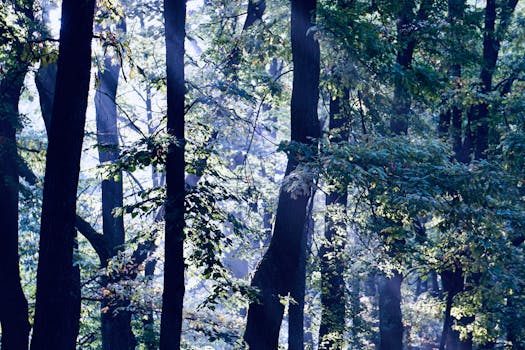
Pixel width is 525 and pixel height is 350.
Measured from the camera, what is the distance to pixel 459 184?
11.4 m

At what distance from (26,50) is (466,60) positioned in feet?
38.4

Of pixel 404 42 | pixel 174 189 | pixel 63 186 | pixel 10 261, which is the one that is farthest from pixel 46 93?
pixel 404 42

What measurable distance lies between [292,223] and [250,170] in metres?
2.71

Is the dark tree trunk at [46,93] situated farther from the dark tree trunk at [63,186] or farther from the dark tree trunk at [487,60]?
the dark tree trunk at [487,60]

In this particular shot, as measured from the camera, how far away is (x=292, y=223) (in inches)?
439

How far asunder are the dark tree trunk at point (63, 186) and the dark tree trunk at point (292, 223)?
4287 millimetres

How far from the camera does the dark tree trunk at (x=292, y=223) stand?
437 inches

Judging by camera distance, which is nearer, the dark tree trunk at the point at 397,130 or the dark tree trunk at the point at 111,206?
the dark tree trunk at the point at 111,206

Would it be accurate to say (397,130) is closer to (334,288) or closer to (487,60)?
(487,60)

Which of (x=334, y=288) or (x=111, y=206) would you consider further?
(x=334, y=288)

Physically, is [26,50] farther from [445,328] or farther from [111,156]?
[445,328]

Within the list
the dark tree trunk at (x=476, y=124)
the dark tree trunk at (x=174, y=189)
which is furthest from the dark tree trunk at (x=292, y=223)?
the dark tree trunk at (x=476, y=124)

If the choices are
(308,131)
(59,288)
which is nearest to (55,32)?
(308,131)

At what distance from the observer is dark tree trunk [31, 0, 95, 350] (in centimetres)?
726
